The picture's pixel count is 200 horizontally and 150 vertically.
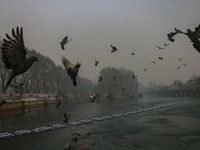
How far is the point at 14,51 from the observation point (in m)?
4.50

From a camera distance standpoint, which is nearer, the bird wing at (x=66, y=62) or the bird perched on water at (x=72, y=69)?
the bird perched on water at (x=72, y=69)

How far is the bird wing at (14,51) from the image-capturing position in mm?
4332

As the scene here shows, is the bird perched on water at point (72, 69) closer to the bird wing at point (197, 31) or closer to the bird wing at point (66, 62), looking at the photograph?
the bird wing at point (66, 62)

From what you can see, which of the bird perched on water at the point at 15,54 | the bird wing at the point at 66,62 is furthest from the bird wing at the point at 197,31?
the bird perched on water at the point at 15,54

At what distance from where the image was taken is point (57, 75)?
104750mm

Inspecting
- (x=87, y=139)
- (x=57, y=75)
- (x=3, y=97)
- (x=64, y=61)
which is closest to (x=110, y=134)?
(x=87, y=139)

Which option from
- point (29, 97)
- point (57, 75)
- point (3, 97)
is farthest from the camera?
point (57, 75)

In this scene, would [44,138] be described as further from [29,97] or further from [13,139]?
[29,97]

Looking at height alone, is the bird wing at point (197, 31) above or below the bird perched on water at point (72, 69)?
above

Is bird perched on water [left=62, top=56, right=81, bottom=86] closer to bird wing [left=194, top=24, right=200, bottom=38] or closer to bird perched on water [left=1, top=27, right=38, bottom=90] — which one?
bird perched on water [left=1, top=27, right=38, bottom=90]

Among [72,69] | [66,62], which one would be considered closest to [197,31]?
[72,69]

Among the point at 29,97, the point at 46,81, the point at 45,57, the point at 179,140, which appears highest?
the point at 45,57

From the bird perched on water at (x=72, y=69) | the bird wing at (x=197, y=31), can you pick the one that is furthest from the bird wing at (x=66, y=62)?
the bird wing at (x=197, y=31)

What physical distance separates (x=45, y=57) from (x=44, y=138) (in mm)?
74934
